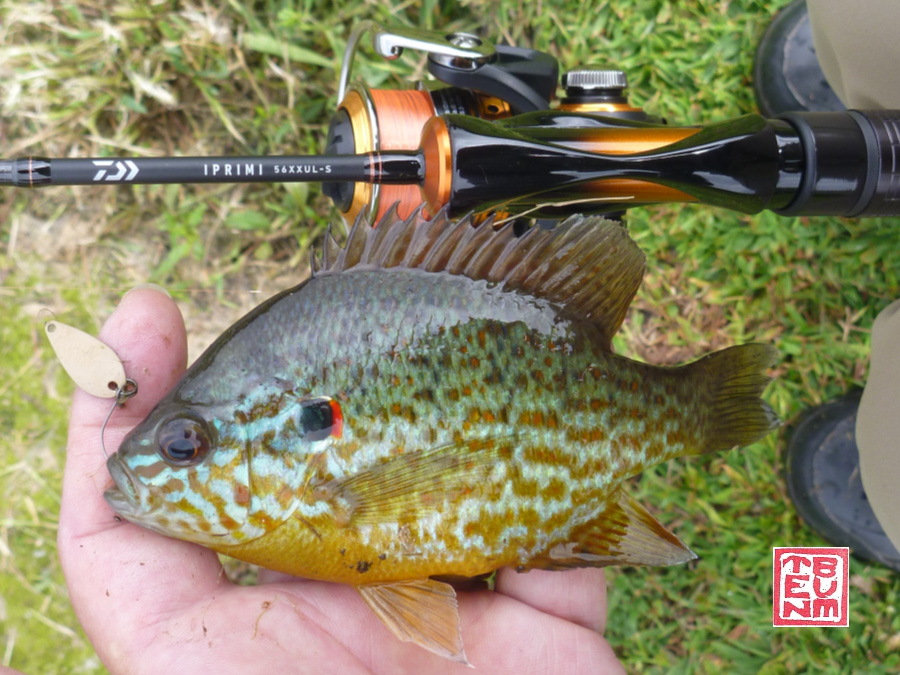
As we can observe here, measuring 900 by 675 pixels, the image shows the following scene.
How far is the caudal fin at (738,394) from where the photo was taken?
1.89 metres

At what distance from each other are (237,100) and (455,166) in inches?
64.6

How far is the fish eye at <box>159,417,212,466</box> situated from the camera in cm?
161

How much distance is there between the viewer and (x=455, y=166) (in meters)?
1.55

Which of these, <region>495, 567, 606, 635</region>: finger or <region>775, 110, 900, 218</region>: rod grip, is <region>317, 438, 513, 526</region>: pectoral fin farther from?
<region>775, 110, 900, 218</region>: rod grip

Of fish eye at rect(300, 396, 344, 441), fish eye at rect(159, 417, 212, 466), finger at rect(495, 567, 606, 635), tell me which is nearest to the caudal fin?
finger at rect(495, 567, 606, 635)

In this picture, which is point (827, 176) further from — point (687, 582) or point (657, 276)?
point (687, 582)

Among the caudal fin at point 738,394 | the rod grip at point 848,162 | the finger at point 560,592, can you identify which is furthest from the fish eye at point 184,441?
the rod grip at point 848,162

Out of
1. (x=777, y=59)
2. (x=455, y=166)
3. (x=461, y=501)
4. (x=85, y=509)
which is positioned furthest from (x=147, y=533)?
(x=777, y=59)

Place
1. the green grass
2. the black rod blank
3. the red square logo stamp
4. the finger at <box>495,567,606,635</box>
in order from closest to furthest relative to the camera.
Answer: the black rod blank
the finger at <box>495,567,606,635</box>
the red square logo stamp
the green grass

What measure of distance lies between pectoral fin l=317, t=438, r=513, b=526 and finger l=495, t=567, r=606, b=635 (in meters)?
0.59

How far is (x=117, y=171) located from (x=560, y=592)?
1645 millimetres

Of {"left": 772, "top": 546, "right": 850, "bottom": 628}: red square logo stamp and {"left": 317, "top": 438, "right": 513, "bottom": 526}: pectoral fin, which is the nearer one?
{"left": 317, "top": 438, "right": 513, "bottom": 526}: pectoral fin

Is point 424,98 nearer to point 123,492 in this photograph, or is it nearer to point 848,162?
Result: point 848,162

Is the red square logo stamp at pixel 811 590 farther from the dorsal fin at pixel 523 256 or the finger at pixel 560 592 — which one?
the dorsal fin at pixel 523 256
